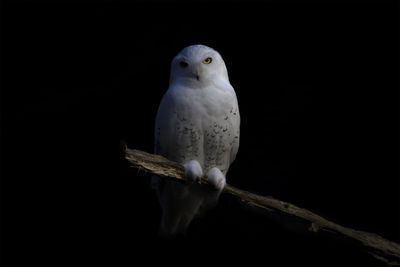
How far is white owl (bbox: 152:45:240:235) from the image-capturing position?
46.7 inches

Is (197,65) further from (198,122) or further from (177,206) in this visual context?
(177,206)

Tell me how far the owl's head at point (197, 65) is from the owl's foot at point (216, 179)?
32 cm

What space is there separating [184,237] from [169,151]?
1.29 feet

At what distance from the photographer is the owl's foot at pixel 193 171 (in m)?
1.14

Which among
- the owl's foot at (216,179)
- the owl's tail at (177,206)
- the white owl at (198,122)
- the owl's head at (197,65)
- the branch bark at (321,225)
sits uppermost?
the owl's head at (197,65)

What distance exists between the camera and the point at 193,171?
1.15m

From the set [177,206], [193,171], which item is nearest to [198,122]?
[193,171]

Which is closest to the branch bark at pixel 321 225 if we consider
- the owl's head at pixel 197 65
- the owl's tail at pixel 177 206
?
the owl's tail at pixel 177 206

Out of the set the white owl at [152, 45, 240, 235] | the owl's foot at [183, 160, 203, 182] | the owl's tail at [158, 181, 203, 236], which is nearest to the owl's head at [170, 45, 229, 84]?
the white owl at [152, 45, 240, 235]

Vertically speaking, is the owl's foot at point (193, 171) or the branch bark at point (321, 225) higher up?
the owl's foot at point (193, 171)

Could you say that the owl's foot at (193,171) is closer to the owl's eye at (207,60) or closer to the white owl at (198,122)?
the white owl at (198,122)

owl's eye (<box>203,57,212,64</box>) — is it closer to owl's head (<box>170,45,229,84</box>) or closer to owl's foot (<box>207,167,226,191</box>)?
owl's head (<box>170,45,229,84</box>)

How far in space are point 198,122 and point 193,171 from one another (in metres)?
0.17

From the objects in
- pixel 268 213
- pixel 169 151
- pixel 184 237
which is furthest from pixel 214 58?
pixel 184 237
